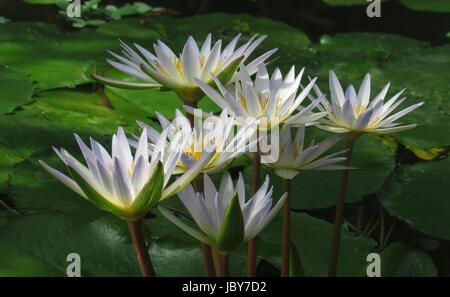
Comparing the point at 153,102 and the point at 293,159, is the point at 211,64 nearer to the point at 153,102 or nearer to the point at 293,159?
the point at 293,159

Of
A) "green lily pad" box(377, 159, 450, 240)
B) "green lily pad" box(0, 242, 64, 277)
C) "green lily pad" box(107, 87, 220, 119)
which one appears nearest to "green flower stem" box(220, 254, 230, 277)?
"green lily pad" box(0, 242, 64, 277)

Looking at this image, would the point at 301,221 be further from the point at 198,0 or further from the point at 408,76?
the point at 198,0

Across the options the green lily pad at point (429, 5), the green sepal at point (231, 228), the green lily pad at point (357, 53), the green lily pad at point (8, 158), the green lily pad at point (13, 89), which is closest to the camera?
the green sepal at point (231, 228)

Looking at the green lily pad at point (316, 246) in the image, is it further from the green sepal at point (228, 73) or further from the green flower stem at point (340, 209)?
the green sepal at point (228, 73)

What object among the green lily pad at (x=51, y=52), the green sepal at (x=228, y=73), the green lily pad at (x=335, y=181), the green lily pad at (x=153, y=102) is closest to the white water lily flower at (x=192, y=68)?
the green sepal at (x=228, y=73)

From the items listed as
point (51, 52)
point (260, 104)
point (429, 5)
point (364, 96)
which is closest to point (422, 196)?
point (364, 96)

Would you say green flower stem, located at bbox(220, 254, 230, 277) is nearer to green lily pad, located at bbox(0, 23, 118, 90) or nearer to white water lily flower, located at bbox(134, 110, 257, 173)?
white water lily flower, located at bbox(134, 110, 257, 173)
